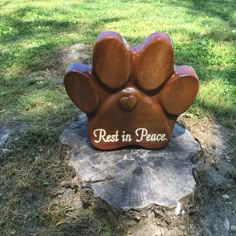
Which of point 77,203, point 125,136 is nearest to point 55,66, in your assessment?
point 125,136

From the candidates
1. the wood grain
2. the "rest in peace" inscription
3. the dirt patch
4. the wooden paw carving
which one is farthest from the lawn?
the wood grain

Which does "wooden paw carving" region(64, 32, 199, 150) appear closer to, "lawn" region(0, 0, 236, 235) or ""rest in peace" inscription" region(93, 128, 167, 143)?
""rest in peace" inscription" region(93, 128, 167, 143)

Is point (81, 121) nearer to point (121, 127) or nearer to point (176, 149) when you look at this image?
point (121, 127)

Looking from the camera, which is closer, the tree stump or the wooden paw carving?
the tree stump

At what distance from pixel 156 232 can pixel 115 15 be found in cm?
534

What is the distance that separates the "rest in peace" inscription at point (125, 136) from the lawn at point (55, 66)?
33cm

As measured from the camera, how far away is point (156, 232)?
8.95 feet

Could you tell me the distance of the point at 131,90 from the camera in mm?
3020

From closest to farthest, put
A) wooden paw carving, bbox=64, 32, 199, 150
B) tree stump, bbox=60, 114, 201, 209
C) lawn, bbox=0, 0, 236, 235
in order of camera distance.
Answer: tree stump, bbox=60, 114, 201, 209
wooden paw carving, bbox=64, 32, 199, 150
lawn, bbox=0, 0, 236, 235

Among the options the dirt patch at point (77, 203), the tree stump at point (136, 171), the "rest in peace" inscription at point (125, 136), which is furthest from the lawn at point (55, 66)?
the "rest in peace" inscription at point (125, 136)

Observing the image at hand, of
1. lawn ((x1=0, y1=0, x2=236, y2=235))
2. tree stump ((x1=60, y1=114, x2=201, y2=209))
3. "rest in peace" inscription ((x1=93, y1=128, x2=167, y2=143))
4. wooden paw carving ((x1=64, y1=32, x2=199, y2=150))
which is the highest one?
wooden paw carving ((x1=64, y1=32, x2=199, y2=150))

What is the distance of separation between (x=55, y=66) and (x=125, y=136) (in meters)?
2.21

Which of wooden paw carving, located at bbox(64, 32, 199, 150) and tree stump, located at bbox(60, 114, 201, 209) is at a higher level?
wooden paw carving, located at bbox(64, 32, 199, 150)

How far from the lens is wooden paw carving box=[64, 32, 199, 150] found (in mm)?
2869
